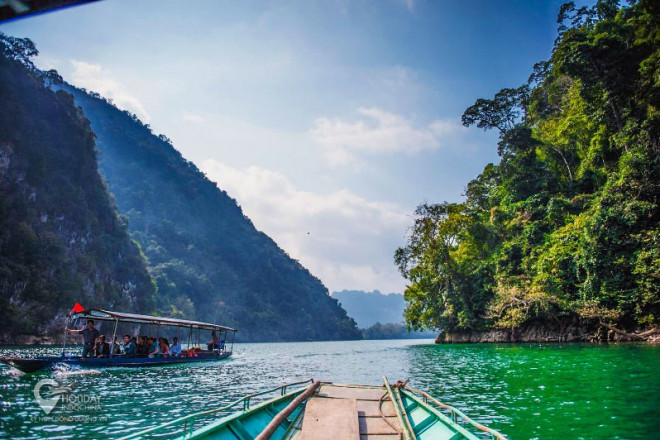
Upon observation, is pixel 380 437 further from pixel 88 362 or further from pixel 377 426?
pixel 88 362

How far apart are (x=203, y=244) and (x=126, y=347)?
461 ft

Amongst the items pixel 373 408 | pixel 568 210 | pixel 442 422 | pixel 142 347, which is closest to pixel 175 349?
pixel 142 347

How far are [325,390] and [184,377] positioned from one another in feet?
40.4

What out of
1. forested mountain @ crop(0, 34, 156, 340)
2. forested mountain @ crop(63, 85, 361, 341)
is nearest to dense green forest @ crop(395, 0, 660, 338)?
forested mountain @ crop(0, 34, 156, 340)

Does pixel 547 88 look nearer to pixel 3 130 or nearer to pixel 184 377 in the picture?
pixel 184 377

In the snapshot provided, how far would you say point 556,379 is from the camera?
13492mm

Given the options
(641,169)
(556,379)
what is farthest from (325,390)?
(641,169)

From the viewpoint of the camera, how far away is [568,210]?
3559cm

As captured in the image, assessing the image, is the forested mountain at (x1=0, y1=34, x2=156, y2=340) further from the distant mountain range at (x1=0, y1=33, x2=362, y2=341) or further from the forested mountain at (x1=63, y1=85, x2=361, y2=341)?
the forested mountain at (x1=63, y1=85, x2=361, y2=341)

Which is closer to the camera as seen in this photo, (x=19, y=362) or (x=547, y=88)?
(x=19, y=362)

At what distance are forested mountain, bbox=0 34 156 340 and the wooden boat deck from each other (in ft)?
169

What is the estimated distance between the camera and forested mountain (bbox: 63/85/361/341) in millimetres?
133375

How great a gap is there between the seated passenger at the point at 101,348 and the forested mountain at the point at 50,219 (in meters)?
32.8

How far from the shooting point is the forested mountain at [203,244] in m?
133
